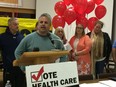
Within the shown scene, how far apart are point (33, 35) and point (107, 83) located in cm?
86

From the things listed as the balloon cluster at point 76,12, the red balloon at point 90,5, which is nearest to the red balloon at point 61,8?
the balloon cluster at point 76,12

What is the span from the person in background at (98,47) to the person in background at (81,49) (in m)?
0.21

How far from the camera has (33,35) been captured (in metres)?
2.37

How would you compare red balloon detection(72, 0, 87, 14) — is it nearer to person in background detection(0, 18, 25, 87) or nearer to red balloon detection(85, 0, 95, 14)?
red balloon detection(85, 0, 95, 14)

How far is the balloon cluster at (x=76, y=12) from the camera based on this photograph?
4.22 meters

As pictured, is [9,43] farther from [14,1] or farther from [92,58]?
[14,1]

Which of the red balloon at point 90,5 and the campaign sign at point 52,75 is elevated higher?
the red balloon at point 90,5

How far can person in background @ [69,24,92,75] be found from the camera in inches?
150

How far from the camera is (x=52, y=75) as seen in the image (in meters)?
1.50

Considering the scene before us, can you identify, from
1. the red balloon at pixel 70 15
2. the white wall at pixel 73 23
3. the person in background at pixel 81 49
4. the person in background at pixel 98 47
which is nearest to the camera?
the person in background at pixel 81 49

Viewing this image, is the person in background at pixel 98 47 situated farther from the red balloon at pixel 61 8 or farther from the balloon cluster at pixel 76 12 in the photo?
the red balloon at pixel 61 8

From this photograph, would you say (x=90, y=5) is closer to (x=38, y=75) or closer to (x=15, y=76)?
(x=15, y=76)

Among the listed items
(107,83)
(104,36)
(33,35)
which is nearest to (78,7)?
(104,36)

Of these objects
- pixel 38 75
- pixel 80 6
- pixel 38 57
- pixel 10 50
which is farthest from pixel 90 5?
pixel 38 75
